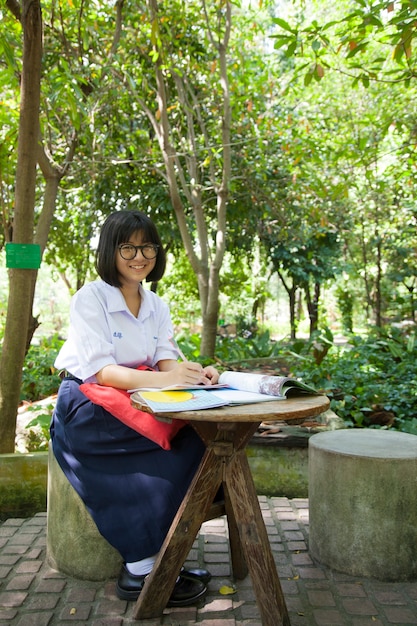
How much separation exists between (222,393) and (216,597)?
36.6 inches

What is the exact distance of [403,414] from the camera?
462 centimetres

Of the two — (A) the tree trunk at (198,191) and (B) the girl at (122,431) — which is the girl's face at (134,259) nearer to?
(B) the girl at (122,431)

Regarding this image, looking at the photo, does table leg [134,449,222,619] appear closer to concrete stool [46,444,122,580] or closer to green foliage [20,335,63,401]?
Answer: concrete stool [46,444,122,580]

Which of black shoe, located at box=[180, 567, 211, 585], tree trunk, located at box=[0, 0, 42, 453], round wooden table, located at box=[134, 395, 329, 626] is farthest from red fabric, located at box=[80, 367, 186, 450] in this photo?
tree trunk, located at box=[0, 0, 42, 453]

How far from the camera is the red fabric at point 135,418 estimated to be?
230 cm

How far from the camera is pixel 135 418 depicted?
2.31 metres

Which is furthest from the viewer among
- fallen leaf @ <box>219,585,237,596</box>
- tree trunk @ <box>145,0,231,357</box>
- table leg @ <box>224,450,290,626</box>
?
tree trunk @ <box>145,0,231,357</box>

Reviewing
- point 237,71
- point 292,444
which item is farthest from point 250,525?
point 237,71

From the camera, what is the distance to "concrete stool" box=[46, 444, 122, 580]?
8.71ft

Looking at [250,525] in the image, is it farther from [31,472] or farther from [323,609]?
[31,472]

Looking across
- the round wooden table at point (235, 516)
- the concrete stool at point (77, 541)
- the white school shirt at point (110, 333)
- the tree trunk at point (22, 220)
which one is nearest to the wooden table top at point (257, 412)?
the round wooden table at point (235, 516)

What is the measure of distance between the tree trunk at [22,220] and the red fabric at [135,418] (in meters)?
1.37

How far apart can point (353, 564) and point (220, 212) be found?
4.75m

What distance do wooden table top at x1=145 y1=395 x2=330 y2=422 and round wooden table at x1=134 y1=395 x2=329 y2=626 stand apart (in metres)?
0.01
